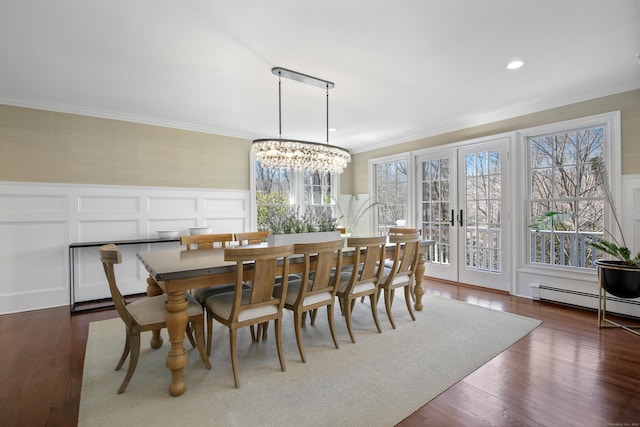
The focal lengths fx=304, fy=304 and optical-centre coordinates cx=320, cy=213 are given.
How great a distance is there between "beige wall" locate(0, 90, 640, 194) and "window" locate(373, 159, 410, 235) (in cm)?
64

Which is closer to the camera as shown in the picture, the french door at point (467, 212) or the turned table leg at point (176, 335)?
the turned table leg at point (176, 335)

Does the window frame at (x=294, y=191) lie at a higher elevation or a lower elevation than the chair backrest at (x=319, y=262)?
higher

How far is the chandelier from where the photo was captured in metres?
3.01

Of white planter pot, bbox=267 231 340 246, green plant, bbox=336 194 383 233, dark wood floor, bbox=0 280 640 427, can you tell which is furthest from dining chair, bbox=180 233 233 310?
green plant, bbox=336 194 383 233

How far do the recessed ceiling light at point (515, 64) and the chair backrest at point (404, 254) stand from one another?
183cm

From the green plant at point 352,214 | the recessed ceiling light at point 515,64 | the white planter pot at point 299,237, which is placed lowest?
the white planter pot at point 299,237

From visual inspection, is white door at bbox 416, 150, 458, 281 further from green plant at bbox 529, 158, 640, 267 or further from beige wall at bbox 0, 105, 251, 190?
beige wall at bbox 0, 105, 251, 190

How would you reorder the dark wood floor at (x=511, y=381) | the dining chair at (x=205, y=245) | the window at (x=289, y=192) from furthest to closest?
1. the window at (x=289, y=192)
2. the dining chair at (x=205, y=245)
3. the dark wood floor at (x=511, y=381)

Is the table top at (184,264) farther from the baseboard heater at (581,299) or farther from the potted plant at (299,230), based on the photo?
the baseboard heater at (581,299)

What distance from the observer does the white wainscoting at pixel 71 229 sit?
3.60 m

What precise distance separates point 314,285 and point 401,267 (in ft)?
3.73

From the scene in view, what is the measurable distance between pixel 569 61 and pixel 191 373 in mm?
4190

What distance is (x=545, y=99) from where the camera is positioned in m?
3.76

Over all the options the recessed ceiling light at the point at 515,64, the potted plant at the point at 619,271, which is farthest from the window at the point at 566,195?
the recessed ceiling light at the point at 515,64
